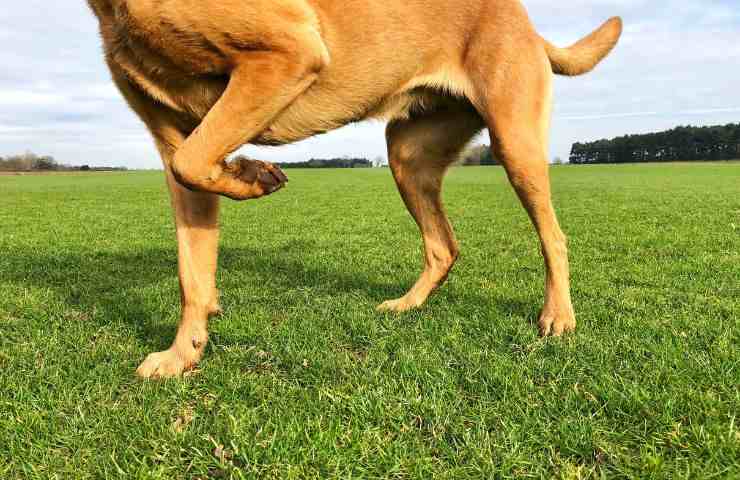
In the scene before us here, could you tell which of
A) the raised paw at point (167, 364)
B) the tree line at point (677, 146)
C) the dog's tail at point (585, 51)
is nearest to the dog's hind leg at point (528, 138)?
the dog's tail at point (585, 51)

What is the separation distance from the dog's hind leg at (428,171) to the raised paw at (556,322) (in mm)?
911

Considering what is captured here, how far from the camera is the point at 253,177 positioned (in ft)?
8.36

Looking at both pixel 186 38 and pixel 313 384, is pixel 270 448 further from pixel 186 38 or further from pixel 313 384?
pixel 186 38

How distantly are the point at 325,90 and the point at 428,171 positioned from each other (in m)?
1.23

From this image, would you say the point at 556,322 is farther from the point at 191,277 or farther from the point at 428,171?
the point at 191,277

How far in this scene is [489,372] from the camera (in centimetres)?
245

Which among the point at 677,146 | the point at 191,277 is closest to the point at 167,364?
the point at 191,277

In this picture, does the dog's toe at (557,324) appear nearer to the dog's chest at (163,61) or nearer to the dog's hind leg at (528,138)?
the dog's hind leg at (528,138)

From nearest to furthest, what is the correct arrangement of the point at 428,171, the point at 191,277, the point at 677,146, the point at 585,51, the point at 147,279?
the point at 191,277, the point at 585,51, the point at 428,171, the point at 147,279, the point at 677,146

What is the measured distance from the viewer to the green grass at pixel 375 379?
1810mm

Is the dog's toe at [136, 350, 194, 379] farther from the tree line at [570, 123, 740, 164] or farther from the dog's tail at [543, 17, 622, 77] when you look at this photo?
the tree line at [570, 123, 740, 164]

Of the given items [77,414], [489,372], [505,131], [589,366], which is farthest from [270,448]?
[505,131]

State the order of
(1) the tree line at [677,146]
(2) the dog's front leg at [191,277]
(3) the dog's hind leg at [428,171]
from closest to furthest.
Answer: (2) the dog's front leg at [191,277]
(3) the dog's hind leg at [428,171]
(1) the tree line at [677,146]

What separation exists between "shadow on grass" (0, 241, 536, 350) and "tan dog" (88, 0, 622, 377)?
1.54ft
